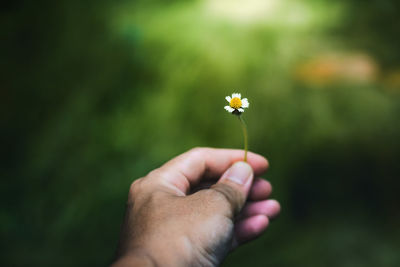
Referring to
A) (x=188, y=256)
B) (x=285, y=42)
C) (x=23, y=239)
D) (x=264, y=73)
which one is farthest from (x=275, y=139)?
(x=23, y=239)

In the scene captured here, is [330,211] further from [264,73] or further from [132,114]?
[132,114]

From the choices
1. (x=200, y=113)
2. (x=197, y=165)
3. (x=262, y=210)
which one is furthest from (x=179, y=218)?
(x=200, y=113)

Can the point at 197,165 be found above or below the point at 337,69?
below

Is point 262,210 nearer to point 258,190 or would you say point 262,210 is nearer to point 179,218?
point 258,190

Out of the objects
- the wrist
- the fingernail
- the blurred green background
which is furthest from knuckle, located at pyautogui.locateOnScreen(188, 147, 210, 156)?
the blurred green background

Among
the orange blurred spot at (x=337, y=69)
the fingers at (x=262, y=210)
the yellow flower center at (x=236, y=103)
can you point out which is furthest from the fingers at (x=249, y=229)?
the orange blurred spot at (x=337, y=69)

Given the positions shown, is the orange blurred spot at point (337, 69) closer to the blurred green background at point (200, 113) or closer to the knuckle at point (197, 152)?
the blurred green background at point (200, 113)

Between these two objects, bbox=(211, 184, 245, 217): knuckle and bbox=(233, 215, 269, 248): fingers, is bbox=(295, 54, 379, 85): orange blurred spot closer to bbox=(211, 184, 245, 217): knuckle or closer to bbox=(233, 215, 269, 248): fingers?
bbox=(233, 215, 269, 248): fingers
